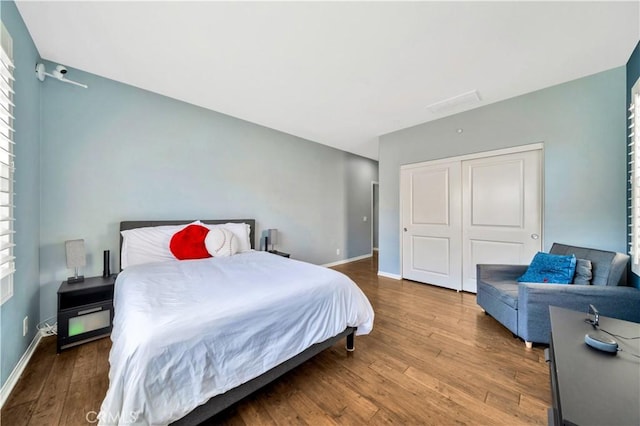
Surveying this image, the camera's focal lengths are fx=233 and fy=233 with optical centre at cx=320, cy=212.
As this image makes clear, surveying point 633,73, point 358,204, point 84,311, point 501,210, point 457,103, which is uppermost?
point 457,103

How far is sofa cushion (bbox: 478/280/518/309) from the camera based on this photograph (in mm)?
2249

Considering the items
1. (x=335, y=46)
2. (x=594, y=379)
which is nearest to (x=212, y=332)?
(x=594, y=379)

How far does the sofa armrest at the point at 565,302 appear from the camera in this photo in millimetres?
1868

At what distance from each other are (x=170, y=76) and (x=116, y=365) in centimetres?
276

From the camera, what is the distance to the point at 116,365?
1.07 meters

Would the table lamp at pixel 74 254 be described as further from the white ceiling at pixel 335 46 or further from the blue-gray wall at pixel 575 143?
the blue-gray wall at pixel 575 143

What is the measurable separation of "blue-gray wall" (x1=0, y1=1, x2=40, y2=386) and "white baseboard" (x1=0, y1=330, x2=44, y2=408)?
5cm

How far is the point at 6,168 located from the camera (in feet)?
5.17

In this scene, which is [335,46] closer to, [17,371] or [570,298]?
[570,298]

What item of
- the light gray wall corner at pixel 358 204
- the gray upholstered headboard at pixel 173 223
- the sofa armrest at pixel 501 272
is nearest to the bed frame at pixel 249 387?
the sofa armrest at pixel 501 272

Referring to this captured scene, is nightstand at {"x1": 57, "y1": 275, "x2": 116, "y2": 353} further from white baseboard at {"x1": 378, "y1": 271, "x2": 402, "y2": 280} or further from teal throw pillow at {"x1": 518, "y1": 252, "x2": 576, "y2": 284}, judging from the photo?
teal throw pillow at {"x1": 518, "y1": 252, "x2": 576, "y2": 284}

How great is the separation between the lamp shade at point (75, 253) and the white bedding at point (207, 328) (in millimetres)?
585

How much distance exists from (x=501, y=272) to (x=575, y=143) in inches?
66.4

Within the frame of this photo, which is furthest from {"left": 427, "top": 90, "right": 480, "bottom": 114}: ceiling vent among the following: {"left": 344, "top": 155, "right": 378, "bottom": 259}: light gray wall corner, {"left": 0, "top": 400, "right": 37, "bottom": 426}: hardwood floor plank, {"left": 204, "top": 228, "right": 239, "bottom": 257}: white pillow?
{"left": 0, "top": 400, "right": 37, "bottom": 426}: hardwood floor plank
